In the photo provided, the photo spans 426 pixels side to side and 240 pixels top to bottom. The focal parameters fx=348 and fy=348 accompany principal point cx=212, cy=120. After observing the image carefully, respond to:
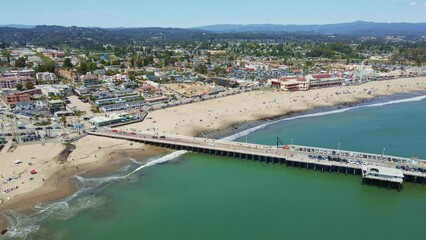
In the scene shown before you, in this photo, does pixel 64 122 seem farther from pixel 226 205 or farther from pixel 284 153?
pixel 284 153

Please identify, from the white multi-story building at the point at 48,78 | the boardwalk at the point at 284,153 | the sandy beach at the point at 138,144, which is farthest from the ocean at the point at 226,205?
the white multi-story building at the point at 48,78

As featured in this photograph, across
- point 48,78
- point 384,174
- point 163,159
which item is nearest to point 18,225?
point 163,159

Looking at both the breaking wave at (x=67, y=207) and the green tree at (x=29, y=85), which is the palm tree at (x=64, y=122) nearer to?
the breaking wave at (x=67, y=207)

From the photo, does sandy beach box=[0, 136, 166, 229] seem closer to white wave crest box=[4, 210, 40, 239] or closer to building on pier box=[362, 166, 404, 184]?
white wave crest box=[4, 210, 40, 239]

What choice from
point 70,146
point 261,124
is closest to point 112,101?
point 70,146

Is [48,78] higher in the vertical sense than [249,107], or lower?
higher

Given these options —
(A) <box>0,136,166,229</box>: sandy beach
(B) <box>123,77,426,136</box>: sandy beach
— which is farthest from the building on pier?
(A) <box>0,136,166,229</box>: sandy beach

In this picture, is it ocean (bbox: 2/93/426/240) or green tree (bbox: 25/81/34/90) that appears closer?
ocean (bbox: 2/93/426/240)
